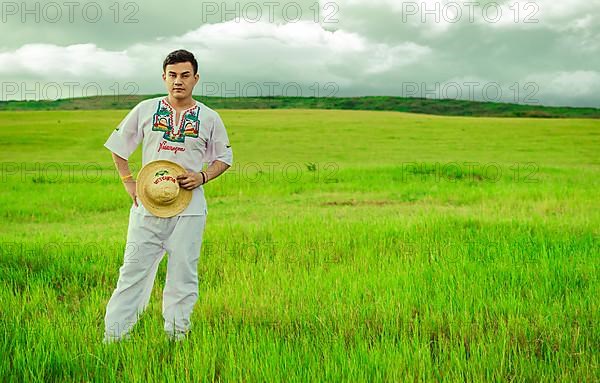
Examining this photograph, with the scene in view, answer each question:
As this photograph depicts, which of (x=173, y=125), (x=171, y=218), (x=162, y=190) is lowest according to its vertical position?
(x=171, y=218)

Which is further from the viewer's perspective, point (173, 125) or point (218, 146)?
point (218, 146)

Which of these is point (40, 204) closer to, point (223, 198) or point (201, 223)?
point (223, 198)

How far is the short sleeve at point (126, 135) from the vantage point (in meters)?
4.42

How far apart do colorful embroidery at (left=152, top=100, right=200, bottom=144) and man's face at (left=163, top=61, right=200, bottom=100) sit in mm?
134

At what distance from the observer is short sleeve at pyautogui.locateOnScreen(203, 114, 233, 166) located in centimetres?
450

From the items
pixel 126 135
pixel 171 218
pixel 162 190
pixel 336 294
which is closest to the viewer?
pixel 162 190

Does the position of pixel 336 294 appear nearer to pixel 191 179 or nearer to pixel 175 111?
pixel 191 179

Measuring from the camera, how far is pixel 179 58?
428 cm

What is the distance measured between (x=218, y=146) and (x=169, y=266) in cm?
94

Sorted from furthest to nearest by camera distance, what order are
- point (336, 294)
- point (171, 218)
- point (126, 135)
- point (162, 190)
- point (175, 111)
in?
point (336, 294) → point (126, 135) → point (175, 111) → point (171, 218) → point (162, 190)

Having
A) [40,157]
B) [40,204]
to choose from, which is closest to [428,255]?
[40,204]

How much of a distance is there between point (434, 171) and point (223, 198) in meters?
7.32

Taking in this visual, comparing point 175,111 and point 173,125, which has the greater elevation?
point 175,111

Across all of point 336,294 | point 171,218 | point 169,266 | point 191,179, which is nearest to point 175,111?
point 191,179
